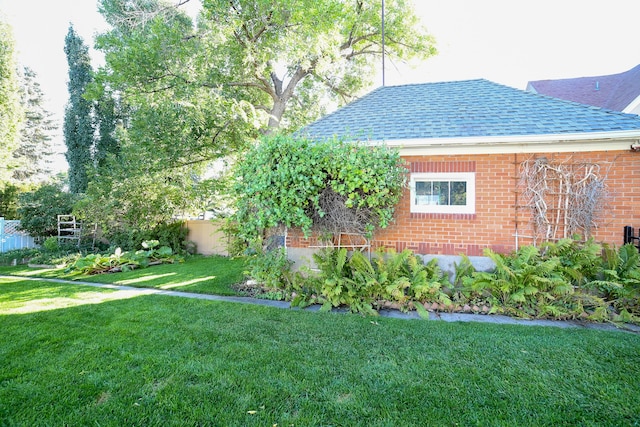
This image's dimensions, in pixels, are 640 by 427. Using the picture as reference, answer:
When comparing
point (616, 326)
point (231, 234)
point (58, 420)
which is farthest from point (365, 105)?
point (58, 420)

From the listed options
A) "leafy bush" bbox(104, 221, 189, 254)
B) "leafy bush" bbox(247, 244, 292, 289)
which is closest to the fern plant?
"leafy bush" bbox(247, 244, 292, 289)

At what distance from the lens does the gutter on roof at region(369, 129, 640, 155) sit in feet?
18.2

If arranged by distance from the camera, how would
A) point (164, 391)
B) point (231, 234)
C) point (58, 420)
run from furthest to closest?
1. point (231, 234)
2. point (164, 391)
3. point (58, 420)

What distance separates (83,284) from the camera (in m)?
7.75

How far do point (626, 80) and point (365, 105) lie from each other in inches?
Result: 536

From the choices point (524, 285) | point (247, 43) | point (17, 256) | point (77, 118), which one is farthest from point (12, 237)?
point (524, 285)

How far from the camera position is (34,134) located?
29.8 metres

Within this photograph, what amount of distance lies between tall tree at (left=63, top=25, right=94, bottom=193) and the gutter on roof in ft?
65.6

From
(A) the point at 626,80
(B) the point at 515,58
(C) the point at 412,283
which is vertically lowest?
(C) the point at 412,283

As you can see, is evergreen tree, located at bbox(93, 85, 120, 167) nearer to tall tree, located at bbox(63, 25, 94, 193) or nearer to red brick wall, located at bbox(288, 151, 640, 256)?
tall tree, located at bbox(63, 25, 94, 193)

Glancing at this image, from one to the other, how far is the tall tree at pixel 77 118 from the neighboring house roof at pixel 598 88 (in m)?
25.0

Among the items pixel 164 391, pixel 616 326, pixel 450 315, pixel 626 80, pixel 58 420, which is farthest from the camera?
pixel 626 80

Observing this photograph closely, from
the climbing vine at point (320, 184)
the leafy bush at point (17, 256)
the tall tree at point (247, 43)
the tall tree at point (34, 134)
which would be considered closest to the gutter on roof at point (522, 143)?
the climbing vine at point (320, 184)

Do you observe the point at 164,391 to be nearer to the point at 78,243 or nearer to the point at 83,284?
the point at 83,284
